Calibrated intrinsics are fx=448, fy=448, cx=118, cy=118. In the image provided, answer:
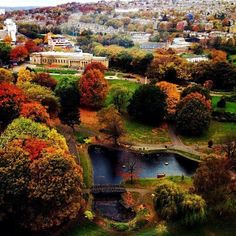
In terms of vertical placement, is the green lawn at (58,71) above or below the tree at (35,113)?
below

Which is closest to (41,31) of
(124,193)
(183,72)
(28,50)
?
(28,50)

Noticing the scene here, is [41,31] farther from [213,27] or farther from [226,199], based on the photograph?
[226,199]

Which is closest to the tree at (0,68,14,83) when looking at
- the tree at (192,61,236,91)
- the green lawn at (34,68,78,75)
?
the green lawn at (34,68,78,75)

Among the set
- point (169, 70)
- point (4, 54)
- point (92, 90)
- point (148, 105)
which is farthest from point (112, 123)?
point (4, 54)

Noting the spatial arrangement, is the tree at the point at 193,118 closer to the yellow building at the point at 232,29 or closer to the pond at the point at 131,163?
the pond at the point at 131,163

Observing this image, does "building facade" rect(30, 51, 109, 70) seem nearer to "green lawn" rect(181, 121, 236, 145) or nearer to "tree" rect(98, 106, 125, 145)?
"green lawn" rect(181, 121, 236, 145)

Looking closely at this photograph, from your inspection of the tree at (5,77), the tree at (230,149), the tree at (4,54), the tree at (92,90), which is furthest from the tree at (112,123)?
the tree at (4,54)
